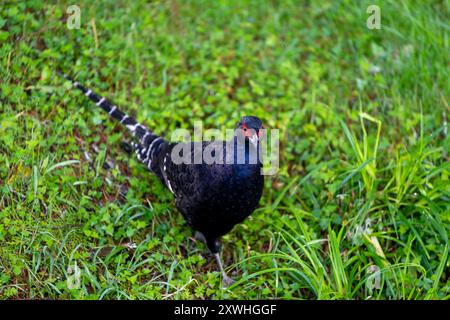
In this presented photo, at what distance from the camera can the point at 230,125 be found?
16.6ft

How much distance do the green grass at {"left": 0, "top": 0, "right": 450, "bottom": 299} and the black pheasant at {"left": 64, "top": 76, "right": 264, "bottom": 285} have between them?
319mm

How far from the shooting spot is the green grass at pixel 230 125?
13.1ft

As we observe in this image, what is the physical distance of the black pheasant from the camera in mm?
3760

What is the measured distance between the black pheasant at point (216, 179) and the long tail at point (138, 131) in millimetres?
173

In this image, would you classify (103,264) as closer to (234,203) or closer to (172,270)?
(172,270)

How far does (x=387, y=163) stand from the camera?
4.83m

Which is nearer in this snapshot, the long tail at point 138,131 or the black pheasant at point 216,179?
the black pheasant at point 216,179

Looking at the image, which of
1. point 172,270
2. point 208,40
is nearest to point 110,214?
point 172,270

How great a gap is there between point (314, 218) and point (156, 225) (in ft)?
4.09
